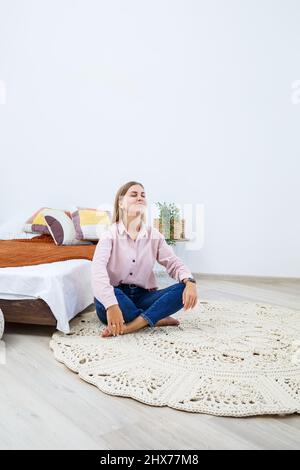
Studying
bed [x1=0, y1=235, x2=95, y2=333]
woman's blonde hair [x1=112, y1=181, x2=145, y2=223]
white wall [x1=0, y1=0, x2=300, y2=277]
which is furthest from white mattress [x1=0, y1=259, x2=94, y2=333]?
white wall [x1=0, y1=0, x2=300, y2=277]

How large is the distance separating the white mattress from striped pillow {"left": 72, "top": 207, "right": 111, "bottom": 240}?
3.44ft

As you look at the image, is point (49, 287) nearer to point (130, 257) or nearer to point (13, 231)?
point (130, 257)

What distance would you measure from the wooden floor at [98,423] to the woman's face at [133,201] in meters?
0.90

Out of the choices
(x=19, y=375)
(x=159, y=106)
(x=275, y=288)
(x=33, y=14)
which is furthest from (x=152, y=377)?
(x=33, y=14)

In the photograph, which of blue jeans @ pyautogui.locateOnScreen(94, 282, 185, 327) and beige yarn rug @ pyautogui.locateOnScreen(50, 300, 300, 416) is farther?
blue jeans @ pyautogui.locateOnScreen(94, 282, 185, 327)

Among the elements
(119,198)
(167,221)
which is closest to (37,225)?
(167,221)

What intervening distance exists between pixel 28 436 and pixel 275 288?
2.70m

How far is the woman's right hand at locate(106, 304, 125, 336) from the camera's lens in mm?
1916

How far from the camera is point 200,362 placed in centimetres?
168

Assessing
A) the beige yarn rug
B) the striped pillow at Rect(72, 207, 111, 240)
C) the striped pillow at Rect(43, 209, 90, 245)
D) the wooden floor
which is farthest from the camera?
the striped pillow at Rect(72, 207, 111, 240)

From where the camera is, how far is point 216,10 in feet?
12.3

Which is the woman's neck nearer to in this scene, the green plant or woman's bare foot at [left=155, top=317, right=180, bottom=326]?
woman's bare foot at [left=155, top=317, right=180, bottom=326]

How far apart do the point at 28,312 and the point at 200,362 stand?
93 centimetres
